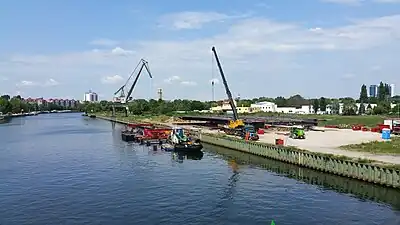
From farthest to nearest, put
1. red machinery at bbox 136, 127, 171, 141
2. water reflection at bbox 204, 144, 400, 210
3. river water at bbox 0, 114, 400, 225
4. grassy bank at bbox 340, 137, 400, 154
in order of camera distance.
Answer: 1. red machinery at bbox 136, 127, 171, 141
2. grassy bank at bbox 340, 137, 400, 154
3. water reflection at bbox 204, 144, 400, 210
4. river water at bbox 0, 114, 400, 225

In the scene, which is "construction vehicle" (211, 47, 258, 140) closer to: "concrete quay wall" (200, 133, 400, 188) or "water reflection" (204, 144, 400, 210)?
"concrete quay wall" (200, 133, 400, 188)

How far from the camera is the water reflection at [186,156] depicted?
262 feet

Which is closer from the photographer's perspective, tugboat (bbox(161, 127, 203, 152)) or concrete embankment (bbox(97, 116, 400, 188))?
concrete embankment (bbox(97, 116, 400, 188))

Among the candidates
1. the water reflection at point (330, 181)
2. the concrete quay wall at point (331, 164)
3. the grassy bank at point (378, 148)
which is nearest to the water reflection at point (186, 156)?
the water reflection at point (330, 181)

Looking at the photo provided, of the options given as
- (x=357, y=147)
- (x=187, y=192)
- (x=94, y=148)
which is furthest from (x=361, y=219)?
(x=94, y=148)

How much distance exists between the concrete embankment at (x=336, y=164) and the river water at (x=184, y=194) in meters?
1.20

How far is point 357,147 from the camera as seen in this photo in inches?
2960

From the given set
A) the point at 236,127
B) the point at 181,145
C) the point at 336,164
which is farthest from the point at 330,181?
the point at 236,127

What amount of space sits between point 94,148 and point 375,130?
240 ft

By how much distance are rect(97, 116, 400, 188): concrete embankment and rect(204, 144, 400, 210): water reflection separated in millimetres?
767

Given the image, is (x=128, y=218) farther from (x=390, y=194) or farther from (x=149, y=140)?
(x=149, y=140)

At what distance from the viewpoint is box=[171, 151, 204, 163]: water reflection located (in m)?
79.8

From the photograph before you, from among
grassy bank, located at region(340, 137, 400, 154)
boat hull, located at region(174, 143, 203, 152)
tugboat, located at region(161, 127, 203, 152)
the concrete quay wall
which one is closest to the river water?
the concrete quay wall

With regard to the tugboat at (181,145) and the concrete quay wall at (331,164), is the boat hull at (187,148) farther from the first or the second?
the concrete quay wall at (331,164)
